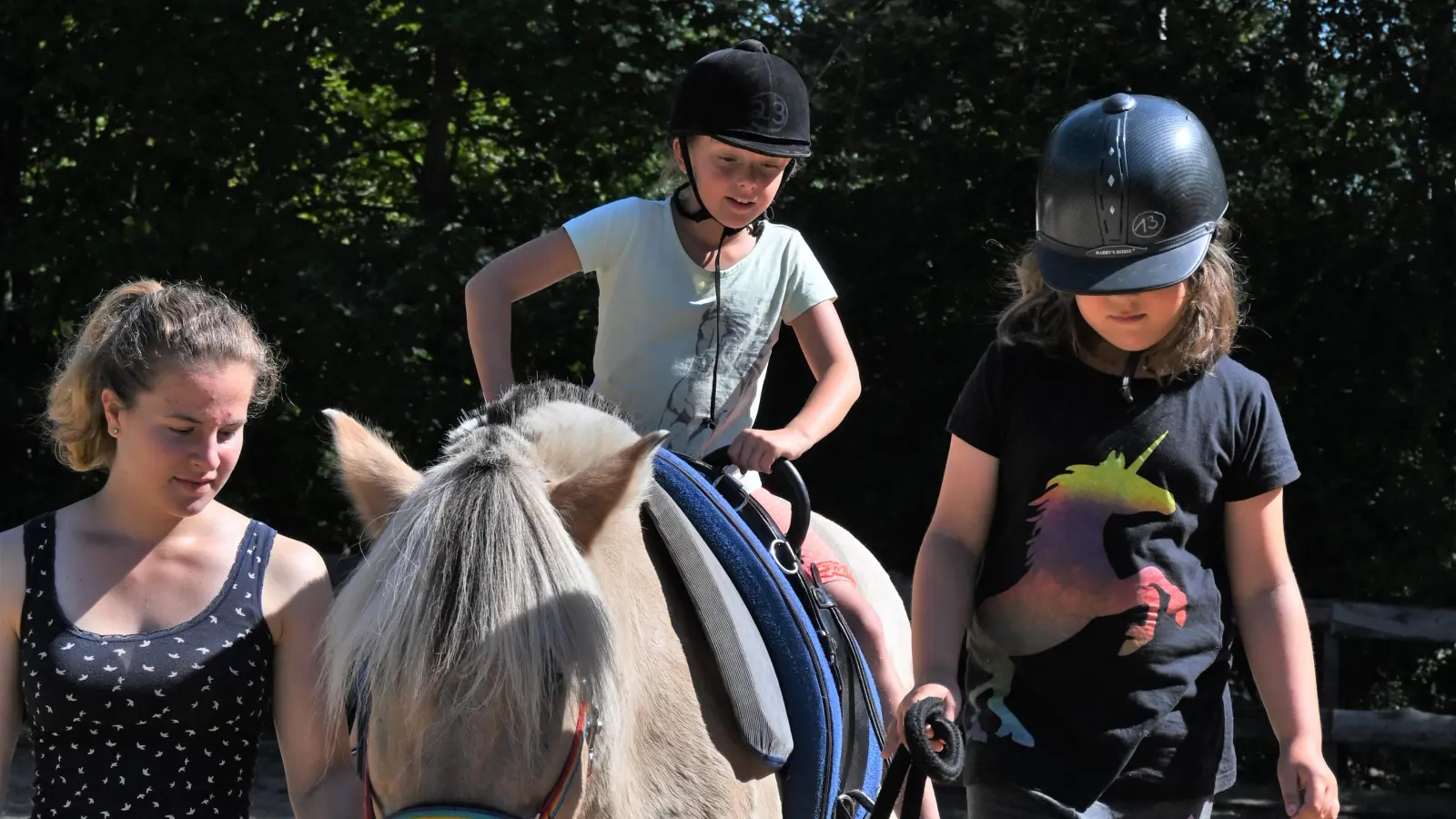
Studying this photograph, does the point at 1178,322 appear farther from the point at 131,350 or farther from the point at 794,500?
the point at 131,350

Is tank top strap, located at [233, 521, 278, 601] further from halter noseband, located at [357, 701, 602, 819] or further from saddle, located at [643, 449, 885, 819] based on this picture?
saddle, located at [643, 449, 885, 819]

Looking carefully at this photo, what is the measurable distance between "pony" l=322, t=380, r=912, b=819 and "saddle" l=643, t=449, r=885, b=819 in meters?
0.12

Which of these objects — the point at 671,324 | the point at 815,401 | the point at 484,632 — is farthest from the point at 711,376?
the point at 484,632

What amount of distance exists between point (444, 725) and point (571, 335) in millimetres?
6475

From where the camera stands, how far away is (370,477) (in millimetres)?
2191

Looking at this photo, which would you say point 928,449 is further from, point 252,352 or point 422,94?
point 252,352

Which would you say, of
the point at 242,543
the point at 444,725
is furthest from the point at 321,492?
the point at 444,725

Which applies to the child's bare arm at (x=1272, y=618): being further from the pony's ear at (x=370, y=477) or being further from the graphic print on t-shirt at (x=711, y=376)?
the pony's ear at (x=370, y=477)

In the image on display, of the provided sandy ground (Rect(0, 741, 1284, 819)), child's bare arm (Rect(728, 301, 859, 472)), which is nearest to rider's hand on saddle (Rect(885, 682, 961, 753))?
child's bare arm (Rect(728, 301, 859, 472))

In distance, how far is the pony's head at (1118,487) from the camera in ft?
7.49

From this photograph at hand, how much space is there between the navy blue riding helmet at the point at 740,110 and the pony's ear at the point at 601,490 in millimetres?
1039

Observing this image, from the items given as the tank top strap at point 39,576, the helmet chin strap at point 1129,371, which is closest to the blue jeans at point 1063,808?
the helmet chin strap at point 1129,371

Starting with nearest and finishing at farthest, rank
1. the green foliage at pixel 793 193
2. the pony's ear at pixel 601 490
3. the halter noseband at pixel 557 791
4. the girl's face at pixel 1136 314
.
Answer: the halter noseband at pixel 557 791, the pony's ear at pixel 601 490, the girl's face at pixel 1136 314, the green foliage at pixel 793 193

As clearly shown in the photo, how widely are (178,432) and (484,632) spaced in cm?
64
